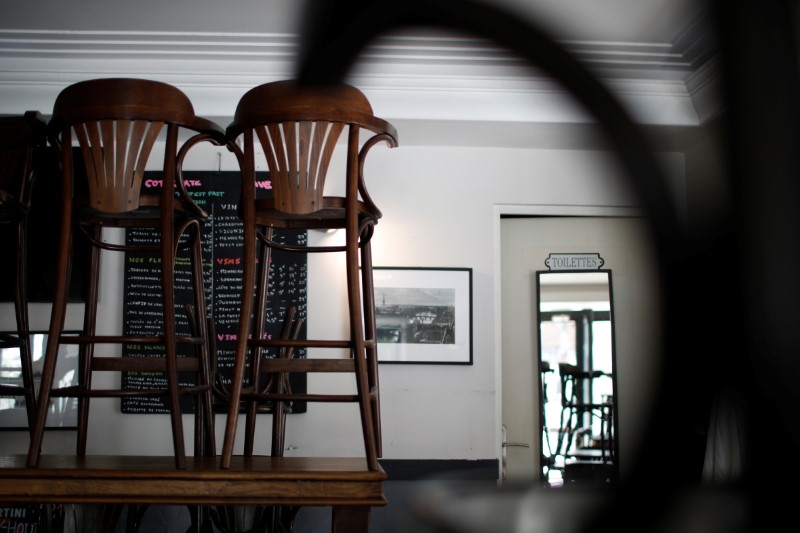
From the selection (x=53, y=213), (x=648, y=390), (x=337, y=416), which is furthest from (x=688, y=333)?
(x=53, y=213)

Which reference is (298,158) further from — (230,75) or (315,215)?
(230,75)

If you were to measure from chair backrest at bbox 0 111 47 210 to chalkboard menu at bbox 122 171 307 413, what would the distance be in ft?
5.71

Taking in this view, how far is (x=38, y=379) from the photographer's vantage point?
3982mm

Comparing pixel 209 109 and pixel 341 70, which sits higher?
pixel 209 109

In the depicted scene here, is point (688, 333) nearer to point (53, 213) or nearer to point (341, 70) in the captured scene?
point (341, 70)

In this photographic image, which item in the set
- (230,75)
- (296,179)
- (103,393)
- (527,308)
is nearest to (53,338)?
(103,393)

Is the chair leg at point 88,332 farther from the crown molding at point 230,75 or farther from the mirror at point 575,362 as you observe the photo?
the mirror at point 575,362

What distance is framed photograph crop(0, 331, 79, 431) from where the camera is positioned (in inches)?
157

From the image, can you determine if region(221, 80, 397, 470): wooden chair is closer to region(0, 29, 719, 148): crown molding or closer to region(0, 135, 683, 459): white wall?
region(0, 29, 719, 148): crown molding

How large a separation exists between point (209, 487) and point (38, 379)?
105 inches

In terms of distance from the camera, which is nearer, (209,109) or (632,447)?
(632,447)

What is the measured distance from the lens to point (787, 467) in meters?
0.16

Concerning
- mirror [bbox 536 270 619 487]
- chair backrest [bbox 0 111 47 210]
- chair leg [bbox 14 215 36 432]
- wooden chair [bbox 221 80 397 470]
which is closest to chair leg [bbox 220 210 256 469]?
wooden chair [bbox 221 80 397 470]

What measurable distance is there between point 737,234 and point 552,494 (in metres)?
0.07
